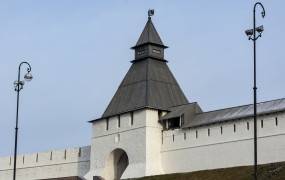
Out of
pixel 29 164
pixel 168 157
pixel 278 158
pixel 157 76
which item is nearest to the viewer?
pixel 278 158

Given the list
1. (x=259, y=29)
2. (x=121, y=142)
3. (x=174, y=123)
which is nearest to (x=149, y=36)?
(x=174, y=123)

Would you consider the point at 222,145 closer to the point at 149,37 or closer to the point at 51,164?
the point at 149,37

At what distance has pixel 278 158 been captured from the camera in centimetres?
4300

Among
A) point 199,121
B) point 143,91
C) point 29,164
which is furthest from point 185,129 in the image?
point 29,164

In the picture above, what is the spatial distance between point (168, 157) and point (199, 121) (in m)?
3.08

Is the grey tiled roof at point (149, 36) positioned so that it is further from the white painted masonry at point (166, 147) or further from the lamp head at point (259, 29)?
the lamp head at point (259, 29)

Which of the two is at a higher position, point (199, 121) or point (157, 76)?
point (157, 76)

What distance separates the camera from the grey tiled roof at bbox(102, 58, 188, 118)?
51438 millimetres

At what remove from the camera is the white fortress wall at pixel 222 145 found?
143 feet

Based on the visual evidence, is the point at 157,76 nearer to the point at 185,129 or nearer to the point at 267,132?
the point at 185,129

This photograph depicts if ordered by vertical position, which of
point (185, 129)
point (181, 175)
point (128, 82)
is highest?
point (128, 82)

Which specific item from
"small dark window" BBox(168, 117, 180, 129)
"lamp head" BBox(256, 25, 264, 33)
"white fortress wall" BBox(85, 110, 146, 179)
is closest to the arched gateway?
"white fortress wall" BBox(85, 110, 146, 179)

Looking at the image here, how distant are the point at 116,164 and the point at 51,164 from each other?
7.82 m

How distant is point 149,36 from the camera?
53938 mm
